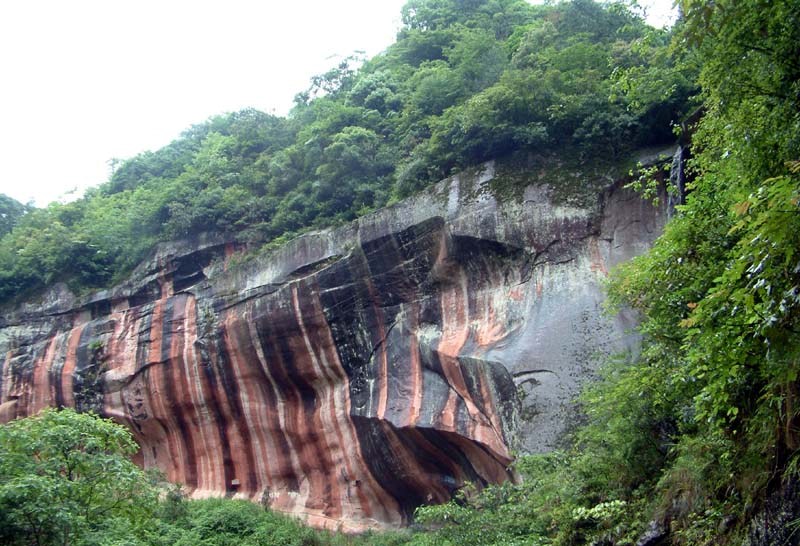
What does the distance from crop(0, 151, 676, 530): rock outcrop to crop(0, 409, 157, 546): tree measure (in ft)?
17.1

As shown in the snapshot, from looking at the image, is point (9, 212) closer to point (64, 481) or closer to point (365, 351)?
point (365, 351)

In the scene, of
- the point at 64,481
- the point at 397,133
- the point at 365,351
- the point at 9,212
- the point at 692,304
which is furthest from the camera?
the point at 9,212

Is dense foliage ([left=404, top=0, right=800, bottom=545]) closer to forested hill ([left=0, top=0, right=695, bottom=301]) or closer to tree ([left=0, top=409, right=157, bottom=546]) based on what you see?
tree ([left=0, top=409, right=157, bottom=546])

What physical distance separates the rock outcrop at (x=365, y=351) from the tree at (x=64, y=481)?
205 inches

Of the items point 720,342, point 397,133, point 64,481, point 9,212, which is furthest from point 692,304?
point 9,212

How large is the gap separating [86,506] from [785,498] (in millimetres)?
7171

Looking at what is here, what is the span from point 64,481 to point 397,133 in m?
11.9

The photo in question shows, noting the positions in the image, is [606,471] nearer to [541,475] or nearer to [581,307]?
[541,475]

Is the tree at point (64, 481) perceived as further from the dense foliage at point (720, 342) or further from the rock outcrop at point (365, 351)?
the rock outcrop at point (365, 351)

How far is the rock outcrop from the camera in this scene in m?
11.5

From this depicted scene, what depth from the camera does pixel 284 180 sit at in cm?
1834

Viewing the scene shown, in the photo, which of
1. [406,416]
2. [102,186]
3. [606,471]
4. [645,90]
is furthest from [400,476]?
[102,186]

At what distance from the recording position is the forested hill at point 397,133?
42.9 ft

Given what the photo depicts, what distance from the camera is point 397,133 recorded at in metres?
17.5
